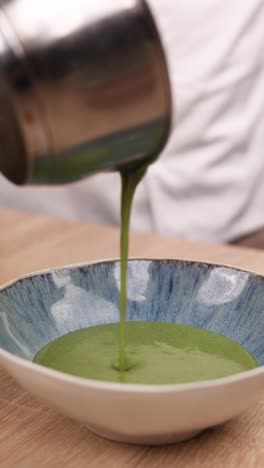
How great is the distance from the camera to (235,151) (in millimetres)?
1722

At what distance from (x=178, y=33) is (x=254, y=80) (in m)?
0.21

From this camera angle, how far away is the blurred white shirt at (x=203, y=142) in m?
1.67

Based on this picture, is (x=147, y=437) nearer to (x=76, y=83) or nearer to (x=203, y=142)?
(x=76, y=83)

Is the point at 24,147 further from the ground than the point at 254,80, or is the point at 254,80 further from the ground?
the point at 24,147

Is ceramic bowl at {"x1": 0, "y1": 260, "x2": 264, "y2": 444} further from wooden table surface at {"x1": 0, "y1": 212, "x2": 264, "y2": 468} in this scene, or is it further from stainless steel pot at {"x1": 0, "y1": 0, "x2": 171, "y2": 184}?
stainless steel pot at {"x1": 0, "y1": 0, "x2": 171, "y2": 184}

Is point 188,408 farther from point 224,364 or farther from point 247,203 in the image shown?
point 247,203

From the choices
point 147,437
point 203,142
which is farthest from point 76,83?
point 203,142

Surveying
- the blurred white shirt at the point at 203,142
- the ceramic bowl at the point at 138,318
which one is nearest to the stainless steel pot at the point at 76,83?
the ceramic bowl at the point at 138,318

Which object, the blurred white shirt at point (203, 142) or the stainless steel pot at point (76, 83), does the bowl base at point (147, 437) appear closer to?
the stainless steel pot at point (76, 83)

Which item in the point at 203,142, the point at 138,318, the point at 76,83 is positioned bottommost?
the point at 203,142

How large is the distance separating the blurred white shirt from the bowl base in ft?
3.56

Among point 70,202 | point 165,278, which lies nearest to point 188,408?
point 165,278

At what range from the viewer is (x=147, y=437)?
573 mm

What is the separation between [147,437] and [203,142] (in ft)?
3.89
